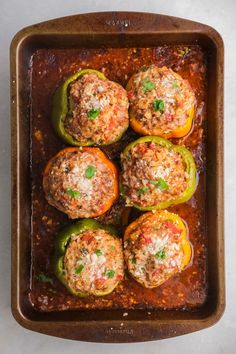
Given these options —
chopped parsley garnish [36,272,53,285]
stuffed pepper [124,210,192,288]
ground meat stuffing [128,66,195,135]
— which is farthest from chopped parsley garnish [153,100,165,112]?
chopped parsley garnish [36,272,53,285]

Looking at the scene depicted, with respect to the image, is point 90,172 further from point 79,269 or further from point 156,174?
point 79,269

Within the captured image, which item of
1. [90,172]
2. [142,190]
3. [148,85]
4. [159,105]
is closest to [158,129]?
[159,105]

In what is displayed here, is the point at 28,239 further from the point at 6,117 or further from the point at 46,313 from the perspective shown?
the point at 6,117

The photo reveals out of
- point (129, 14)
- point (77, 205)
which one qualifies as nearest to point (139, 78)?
point (129, 14)

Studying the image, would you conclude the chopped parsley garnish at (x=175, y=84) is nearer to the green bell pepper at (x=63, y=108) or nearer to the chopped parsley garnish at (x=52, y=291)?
the green bell pepper at (x=63, y=108)

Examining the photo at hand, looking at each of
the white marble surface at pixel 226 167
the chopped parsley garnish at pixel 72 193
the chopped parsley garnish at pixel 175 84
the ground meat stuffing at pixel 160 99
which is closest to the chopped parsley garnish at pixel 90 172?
the chopped parsley garnish at pixel 72 193
